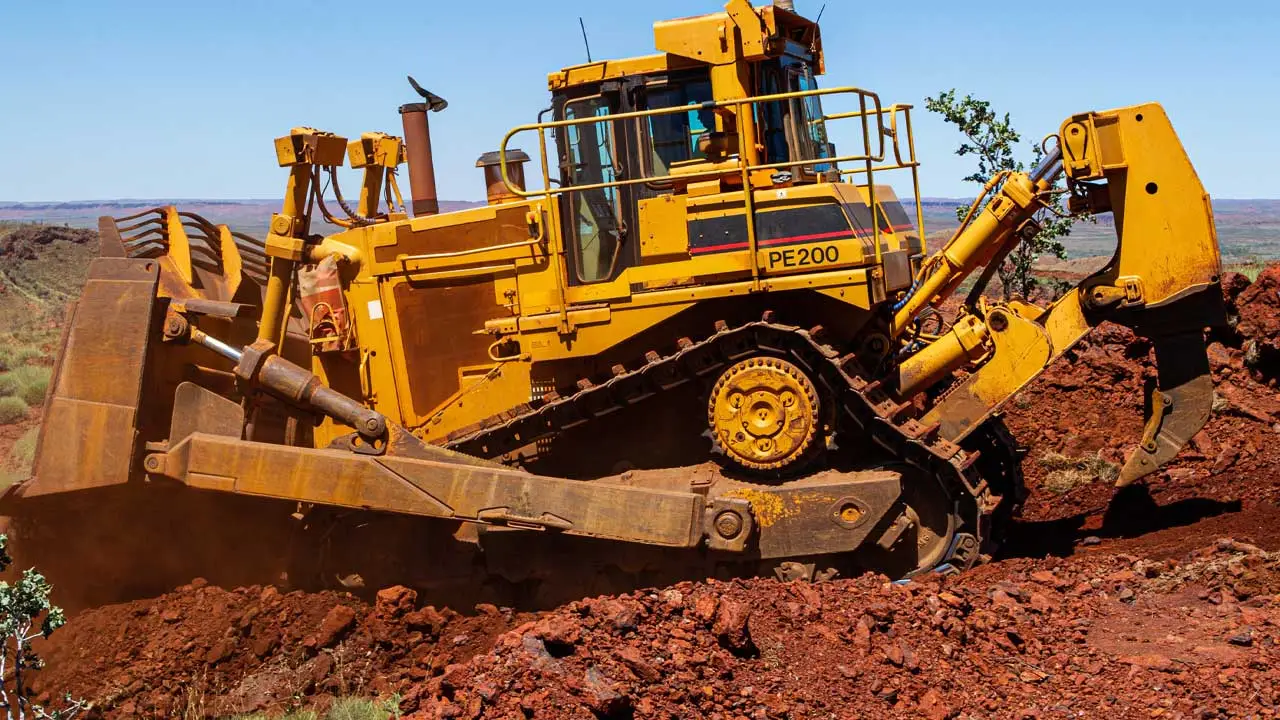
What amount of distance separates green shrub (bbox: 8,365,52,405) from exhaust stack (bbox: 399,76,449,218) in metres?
13.1

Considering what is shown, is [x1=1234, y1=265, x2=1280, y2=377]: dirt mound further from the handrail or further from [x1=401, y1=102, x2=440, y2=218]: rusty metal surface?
[x1=401, y1=102, x2=440, y2=218]: rusty metal surface

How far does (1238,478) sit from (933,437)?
129 inches

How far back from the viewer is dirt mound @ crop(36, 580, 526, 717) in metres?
8.48

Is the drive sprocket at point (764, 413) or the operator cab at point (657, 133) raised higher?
the operator cab at point (657, 133)

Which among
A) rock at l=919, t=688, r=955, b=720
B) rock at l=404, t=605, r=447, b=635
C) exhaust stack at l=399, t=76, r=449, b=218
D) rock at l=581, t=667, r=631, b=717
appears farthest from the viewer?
exhaust stack at l=399, t=76, r=449, b=218

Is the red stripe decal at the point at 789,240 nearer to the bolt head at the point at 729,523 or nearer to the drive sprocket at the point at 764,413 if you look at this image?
the drive sprocket at the point at 764,413

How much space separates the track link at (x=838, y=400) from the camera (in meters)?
8.60

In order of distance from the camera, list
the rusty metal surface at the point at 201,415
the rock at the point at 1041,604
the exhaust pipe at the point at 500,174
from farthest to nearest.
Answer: the exhaust pipe at the point at 500,174, the rusty metal surface at the point at 201,415, the rock at the point at 1041,604

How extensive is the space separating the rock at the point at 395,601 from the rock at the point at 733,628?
127 inches

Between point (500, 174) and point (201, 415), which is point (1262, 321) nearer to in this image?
point (500, 174)

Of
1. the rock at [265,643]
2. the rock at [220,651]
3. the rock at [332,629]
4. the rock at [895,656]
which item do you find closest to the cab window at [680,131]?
the rock at [895,656]

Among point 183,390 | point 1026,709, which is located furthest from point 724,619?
point 183,390

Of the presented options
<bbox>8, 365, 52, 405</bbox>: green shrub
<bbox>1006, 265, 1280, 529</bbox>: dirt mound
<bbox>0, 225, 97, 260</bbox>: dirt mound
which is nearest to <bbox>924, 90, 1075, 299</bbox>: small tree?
<bbox>1006, 265, 1280, 529</bbox>: dirt mound

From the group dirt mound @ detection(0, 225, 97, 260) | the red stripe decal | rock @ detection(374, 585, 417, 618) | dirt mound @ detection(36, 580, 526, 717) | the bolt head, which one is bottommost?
dirt mound @ detection(36, 580, 526, 717)
